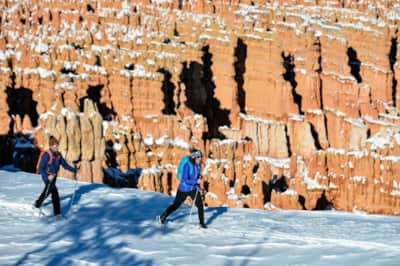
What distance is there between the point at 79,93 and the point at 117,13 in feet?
52.7

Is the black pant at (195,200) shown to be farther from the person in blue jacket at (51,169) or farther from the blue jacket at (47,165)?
the blue jacket at (47,165)

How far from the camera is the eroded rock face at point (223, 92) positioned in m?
41.8

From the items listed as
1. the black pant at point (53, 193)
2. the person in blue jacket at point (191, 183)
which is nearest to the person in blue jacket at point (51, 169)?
the black pant at point (53, 193)

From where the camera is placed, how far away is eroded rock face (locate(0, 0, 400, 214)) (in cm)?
4178

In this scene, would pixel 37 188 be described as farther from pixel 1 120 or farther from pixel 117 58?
pixel 117 58

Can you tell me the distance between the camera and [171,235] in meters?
11.7

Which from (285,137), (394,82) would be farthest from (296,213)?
(394,82)

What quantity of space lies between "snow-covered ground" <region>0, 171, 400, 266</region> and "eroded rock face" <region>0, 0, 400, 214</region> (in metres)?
16.1

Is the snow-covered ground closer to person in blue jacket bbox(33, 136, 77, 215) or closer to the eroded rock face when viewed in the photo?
person in blue jacket bbox(33, 136, 77, 215)

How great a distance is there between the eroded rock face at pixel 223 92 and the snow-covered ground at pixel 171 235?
1606 cm

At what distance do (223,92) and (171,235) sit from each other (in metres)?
46.3

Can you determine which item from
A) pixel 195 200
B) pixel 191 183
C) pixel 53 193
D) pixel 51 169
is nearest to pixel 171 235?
pixel 195 200

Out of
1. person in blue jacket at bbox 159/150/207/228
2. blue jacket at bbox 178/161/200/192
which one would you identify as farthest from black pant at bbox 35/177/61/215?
blue jacket at bbox 178/161/200/192

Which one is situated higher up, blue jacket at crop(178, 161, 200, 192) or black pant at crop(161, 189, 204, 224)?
blue jacket at crop(178, 161, 200, 192)
